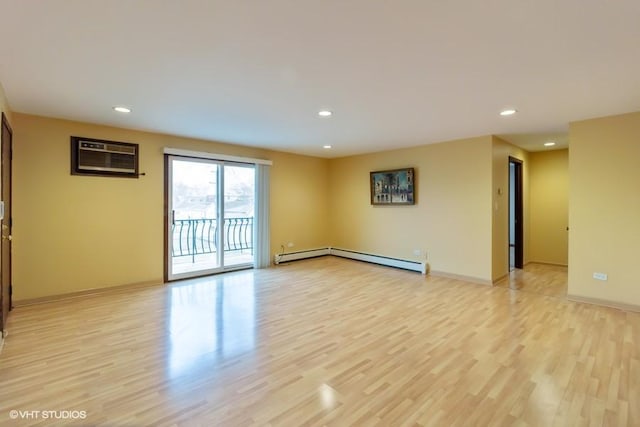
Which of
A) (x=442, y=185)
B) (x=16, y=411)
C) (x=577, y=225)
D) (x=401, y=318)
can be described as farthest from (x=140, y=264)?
(x=577, y=225)

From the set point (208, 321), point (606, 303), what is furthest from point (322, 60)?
point (606, 303)

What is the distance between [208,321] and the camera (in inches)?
132

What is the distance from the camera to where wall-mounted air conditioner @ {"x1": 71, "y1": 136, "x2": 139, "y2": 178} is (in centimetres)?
412

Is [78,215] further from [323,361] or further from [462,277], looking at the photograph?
[462,277]

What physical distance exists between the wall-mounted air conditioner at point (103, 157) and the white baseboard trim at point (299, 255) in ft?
9.91

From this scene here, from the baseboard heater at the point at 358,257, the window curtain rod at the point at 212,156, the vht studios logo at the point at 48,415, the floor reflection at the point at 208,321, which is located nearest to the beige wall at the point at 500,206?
the baseboard heater at the point at 358,257

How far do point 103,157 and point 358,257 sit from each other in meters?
4.90

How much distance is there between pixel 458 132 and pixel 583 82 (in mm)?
1963

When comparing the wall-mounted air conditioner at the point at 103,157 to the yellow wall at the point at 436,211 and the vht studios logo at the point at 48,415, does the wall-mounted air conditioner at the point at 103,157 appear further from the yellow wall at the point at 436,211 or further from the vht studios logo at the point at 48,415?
the yellow wall at the point at 436,211

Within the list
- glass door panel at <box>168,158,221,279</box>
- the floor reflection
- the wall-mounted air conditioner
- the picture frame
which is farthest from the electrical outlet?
the wall-mounted air conditioner

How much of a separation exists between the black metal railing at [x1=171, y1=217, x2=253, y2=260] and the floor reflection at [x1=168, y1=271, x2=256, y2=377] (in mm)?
828

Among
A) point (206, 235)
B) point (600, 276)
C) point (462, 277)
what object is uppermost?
point (206, 235)

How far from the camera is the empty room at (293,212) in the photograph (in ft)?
6.25

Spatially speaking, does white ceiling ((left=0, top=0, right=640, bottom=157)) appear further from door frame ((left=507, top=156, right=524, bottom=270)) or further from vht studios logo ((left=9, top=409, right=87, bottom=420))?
vht studios logo ((left=9, top=409, right=87, bottom=420))
